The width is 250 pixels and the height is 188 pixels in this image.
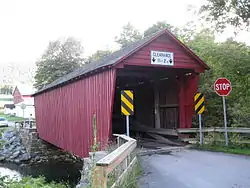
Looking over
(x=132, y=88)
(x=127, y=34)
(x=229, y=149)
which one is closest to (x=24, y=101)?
(x=127, y=34)

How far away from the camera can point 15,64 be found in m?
124

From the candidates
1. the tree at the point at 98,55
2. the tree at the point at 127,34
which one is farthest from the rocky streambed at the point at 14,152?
the tree at the point at 127,34

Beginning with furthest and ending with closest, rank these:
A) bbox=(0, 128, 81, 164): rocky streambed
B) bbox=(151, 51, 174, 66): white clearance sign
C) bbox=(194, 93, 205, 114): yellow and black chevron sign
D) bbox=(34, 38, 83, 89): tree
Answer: bbox=(34, 38, 83, 89): tree < bbox=(0, 128, 81, 164): rocky streambed < bbox=(194, 93, 205, 114): yellow and black chevron sign < bbox=(151, 51, 174, 66): white clearance sign

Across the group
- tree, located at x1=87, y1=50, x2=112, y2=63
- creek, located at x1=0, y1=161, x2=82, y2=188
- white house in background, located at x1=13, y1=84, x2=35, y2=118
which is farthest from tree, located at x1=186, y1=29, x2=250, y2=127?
white house in background, located at x1=13, y1=84, x2=35, y2=118

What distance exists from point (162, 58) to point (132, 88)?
A: 216 inches

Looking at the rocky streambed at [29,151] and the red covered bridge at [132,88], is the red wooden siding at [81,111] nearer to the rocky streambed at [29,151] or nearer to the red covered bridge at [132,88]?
the red covered bridge at [132,88]

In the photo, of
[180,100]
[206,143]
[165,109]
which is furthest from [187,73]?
[206,143]

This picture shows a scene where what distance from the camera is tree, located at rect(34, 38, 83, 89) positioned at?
101 ft

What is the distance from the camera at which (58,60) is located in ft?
102

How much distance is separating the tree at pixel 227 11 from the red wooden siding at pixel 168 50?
6.89 feet

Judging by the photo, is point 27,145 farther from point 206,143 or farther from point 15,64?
point 15,64

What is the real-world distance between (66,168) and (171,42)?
333 inches

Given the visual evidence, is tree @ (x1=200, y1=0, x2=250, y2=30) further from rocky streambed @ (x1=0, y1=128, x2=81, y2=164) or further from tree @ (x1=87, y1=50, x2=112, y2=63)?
tree @ (x1=87, y1=50, x2=112, y2=63)

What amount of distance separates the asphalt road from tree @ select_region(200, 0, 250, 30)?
5172 mm
